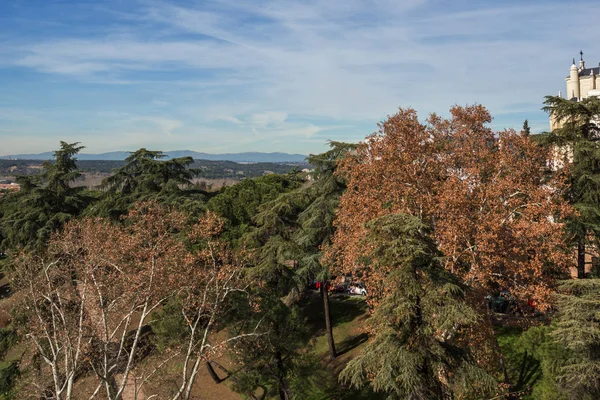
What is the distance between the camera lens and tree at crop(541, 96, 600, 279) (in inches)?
789

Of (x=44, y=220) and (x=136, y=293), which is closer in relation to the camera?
(x=136, y=293)

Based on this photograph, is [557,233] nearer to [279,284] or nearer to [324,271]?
[324,271]

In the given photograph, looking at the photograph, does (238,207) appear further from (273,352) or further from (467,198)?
(467,198)

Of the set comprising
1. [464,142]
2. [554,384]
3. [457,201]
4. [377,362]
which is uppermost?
[464,142]

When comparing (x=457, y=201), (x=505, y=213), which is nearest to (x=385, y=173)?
(x=457, y=201)

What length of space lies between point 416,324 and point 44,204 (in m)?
34.6

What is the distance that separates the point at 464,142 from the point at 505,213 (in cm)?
383

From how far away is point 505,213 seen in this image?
50.6 feet

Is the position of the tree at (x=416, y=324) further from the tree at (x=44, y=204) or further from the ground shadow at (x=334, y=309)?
the tree at (x=44, y=204)

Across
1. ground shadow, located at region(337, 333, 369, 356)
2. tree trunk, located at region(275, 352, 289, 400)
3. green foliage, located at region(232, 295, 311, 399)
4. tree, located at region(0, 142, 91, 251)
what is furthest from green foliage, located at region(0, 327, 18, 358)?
ground shadow, located at region(337, 333, 369, 356)

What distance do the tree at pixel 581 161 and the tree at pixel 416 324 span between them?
13379 mm

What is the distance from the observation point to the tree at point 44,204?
3222 centimetres

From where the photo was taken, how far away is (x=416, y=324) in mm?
9789

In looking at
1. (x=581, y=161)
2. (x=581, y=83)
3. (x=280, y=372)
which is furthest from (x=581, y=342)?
(x=581, y=83)
